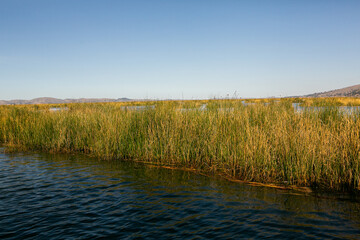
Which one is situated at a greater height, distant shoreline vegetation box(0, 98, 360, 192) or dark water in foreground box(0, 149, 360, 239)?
distant shoreline vegetation box(0, 98, 360, 192)

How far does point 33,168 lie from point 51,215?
4.21 meters

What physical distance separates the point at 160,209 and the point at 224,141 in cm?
318

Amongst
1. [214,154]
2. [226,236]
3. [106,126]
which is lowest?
[226,236]

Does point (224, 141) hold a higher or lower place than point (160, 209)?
higher

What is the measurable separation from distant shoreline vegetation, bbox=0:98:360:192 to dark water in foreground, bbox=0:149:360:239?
2.28 ft

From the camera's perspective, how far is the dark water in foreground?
14.0 feet

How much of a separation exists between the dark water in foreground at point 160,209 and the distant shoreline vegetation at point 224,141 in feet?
2.28

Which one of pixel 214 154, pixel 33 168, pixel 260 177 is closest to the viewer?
pixel 260 177

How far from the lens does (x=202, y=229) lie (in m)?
4.35

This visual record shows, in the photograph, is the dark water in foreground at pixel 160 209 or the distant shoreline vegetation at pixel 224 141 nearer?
the dark water in foreground at pixel 160 209

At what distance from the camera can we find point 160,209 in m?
5.20

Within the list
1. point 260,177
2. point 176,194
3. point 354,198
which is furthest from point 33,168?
point 354,198

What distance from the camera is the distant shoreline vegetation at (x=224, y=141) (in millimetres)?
5926

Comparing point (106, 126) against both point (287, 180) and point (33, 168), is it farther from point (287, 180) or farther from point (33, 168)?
point (287, 180)
